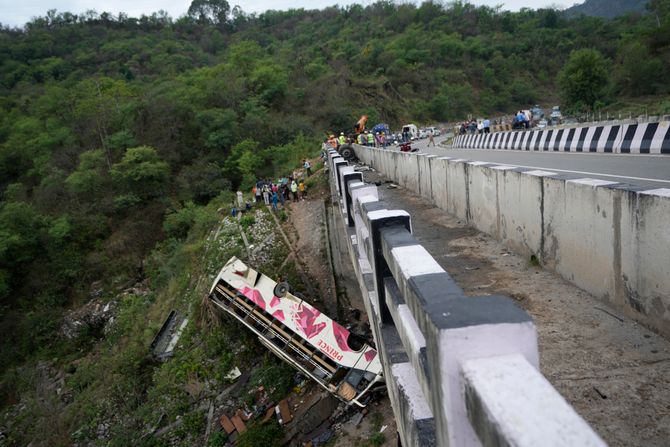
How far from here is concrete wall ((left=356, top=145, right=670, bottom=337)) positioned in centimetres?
329

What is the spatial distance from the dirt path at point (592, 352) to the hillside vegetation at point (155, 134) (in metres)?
10.2

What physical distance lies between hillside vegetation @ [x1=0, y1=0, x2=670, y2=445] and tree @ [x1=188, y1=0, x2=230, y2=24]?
25.8 metres

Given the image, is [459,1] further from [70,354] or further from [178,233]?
[70,354]

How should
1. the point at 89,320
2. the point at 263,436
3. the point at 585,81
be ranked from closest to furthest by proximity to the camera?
the point at 263,436
the point at 89,320
the point at 585,81

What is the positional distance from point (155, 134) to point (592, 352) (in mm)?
42445

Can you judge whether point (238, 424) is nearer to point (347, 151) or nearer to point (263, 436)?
point (263, 436)

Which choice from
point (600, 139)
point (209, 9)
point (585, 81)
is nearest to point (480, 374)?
point (600, 139)

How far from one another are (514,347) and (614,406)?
1.76 metres

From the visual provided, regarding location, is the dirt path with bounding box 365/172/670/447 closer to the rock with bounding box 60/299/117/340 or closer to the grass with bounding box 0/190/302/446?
the grass with bounding box 0/190/302/446

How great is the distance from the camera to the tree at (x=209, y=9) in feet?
390

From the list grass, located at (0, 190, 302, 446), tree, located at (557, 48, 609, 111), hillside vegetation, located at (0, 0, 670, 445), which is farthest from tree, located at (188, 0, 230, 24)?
grass, located at (0, 190, 302, 446)

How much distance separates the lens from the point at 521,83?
84.2 metres

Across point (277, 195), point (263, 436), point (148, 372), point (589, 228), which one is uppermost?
point (589, 228)

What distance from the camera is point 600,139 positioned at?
46.2 ft
